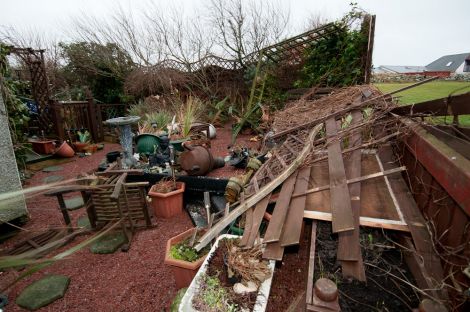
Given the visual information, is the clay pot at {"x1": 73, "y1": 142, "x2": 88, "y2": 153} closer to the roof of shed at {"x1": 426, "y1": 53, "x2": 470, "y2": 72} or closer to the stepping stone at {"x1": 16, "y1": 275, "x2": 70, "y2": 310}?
the stepping stone at {"x1": 16, "y1": 275, "x2": 70, "y2": 310}

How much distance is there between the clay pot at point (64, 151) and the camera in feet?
22.7

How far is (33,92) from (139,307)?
7884mm

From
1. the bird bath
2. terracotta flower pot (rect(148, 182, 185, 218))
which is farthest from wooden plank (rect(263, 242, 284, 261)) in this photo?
the bird bath

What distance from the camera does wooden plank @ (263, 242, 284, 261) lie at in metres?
1.67

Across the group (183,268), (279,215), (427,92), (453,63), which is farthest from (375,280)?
(453,63)

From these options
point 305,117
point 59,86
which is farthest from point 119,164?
point 59,86

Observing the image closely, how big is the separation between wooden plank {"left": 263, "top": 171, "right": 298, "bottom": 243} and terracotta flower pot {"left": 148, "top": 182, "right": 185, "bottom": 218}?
2.04 metres

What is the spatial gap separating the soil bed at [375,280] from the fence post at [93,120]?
8812mm

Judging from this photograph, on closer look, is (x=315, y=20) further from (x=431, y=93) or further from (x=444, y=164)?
(x=444, y=164)

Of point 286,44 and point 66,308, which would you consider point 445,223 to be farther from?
point 286,44

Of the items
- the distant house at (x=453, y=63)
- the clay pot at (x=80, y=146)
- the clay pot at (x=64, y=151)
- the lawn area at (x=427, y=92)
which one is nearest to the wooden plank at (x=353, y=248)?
the lawn area at (x=427, y=92)

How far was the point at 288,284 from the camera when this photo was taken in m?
1.93

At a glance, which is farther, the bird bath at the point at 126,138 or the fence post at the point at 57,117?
the fence post at the point at 57,117

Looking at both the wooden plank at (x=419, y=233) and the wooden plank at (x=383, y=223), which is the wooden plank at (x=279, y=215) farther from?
the wooden plank at (x=419, y=233)
